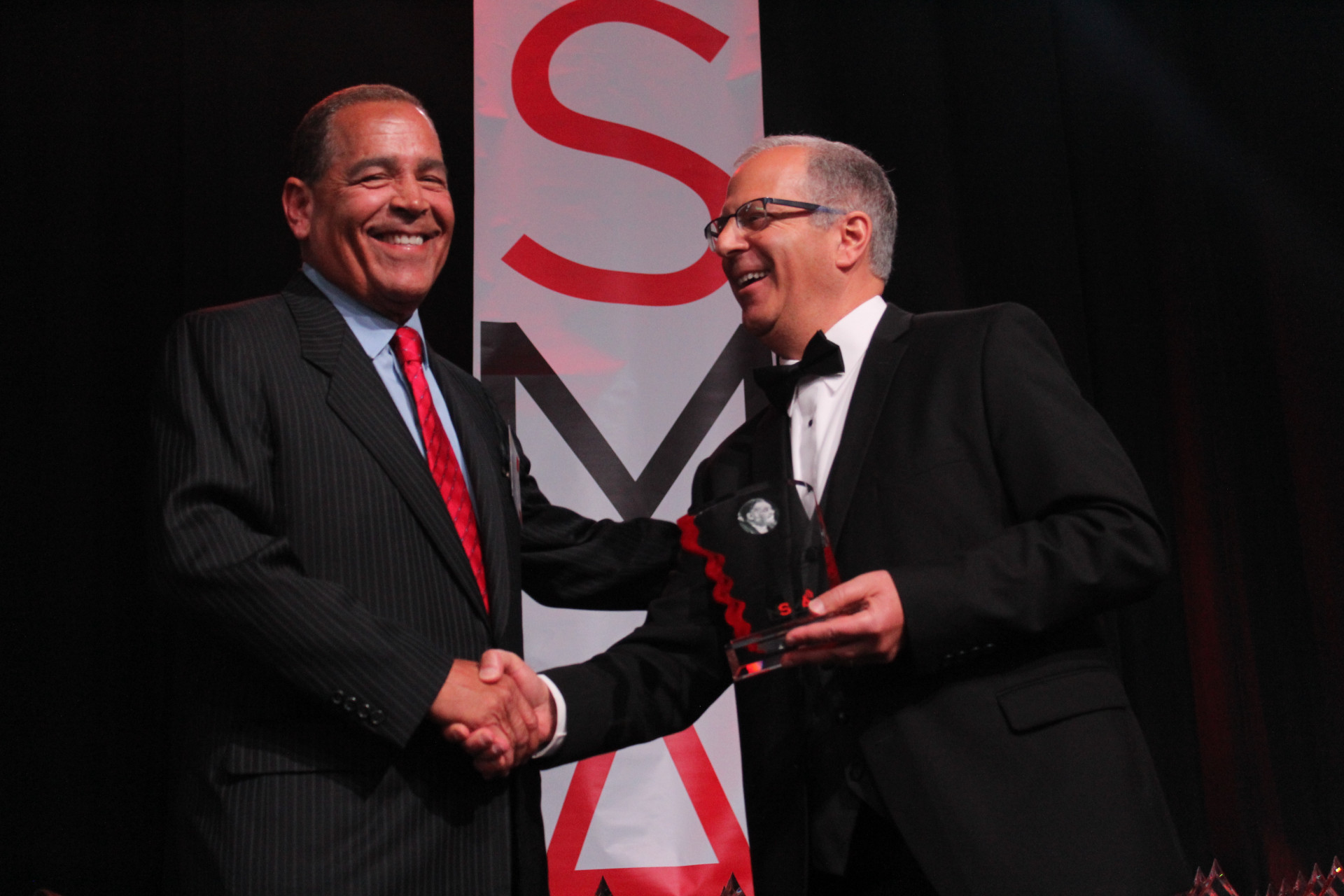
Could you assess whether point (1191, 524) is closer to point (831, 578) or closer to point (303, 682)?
point (831, 578)

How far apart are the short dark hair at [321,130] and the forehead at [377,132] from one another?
0.04 feet

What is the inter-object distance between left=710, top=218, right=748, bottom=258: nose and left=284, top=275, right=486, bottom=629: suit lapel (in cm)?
76

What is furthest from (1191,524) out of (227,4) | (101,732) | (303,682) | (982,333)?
(227,4)

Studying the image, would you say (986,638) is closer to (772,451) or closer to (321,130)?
(772,451)

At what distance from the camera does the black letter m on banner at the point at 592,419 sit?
3.00m

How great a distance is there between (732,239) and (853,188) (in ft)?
0.88

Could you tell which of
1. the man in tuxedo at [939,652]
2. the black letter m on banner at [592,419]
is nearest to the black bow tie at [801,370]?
the man in tuxedo at [939,652]

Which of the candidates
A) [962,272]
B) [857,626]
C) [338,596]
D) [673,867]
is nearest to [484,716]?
[338,596]

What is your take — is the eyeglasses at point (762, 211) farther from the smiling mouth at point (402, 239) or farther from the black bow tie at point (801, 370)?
the smiling mouth at point (402, 239)

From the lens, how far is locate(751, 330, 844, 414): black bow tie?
1924 mm

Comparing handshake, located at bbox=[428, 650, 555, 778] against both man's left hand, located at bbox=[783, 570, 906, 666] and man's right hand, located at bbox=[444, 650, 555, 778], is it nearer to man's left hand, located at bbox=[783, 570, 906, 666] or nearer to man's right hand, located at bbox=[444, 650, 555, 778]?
man's right hand, located at bbox=[444, 650, 555, 778]

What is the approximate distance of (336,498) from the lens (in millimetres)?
1645

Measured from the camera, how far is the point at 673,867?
2.80 meters

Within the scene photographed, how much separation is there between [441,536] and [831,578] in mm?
628
